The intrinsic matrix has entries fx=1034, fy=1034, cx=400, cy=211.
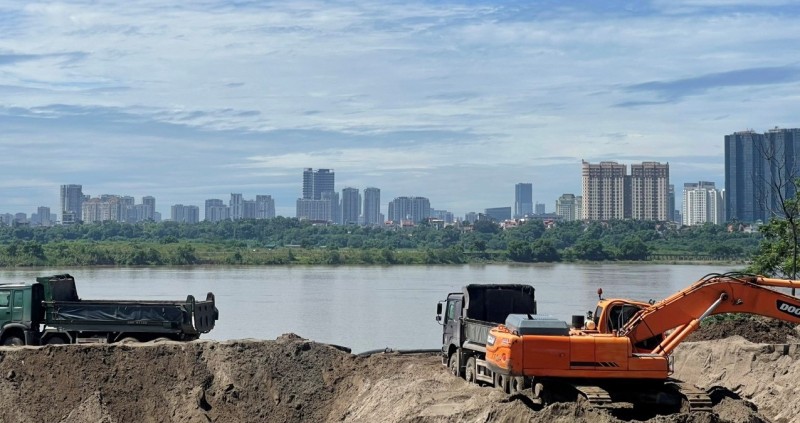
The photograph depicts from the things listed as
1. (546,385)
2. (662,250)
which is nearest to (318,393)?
(546,385)

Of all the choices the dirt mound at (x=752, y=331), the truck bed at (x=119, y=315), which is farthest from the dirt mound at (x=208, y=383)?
the dirt mound at (x=752, y=331)

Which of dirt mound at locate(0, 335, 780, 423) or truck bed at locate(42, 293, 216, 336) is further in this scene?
truck bed at locate(42, 293, 216, 336)

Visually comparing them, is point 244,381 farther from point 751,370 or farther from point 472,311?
point 751,370

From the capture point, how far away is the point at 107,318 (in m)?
26.1

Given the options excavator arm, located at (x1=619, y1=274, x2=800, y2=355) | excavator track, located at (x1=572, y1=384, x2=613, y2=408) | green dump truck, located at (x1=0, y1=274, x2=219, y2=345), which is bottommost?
excavator track, located at (x1=572, y1=384, x2=613, y2=408)

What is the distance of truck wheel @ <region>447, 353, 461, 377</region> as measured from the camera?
907 inches

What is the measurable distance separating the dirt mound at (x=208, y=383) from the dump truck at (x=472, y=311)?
0.48m

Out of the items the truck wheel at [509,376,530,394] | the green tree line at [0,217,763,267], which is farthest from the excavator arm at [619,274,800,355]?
the green tree line at [0,217,763,267]

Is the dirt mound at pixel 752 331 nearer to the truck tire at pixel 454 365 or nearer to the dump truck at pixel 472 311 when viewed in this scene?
the dump truck at pixel 472 311

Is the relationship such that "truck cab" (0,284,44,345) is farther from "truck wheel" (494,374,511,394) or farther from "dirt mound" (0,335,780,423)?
"truck wheel" (494,374,511,394)

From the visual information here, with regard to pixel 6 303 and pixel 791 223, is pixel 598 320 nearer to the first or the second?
pixel 6 303

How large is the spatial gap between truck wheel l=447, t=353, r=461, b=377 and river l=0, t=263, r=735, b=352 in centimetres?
1316

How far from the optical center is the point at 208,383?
77.9 ft

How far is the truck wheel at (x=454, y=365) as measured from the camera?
23.0m
